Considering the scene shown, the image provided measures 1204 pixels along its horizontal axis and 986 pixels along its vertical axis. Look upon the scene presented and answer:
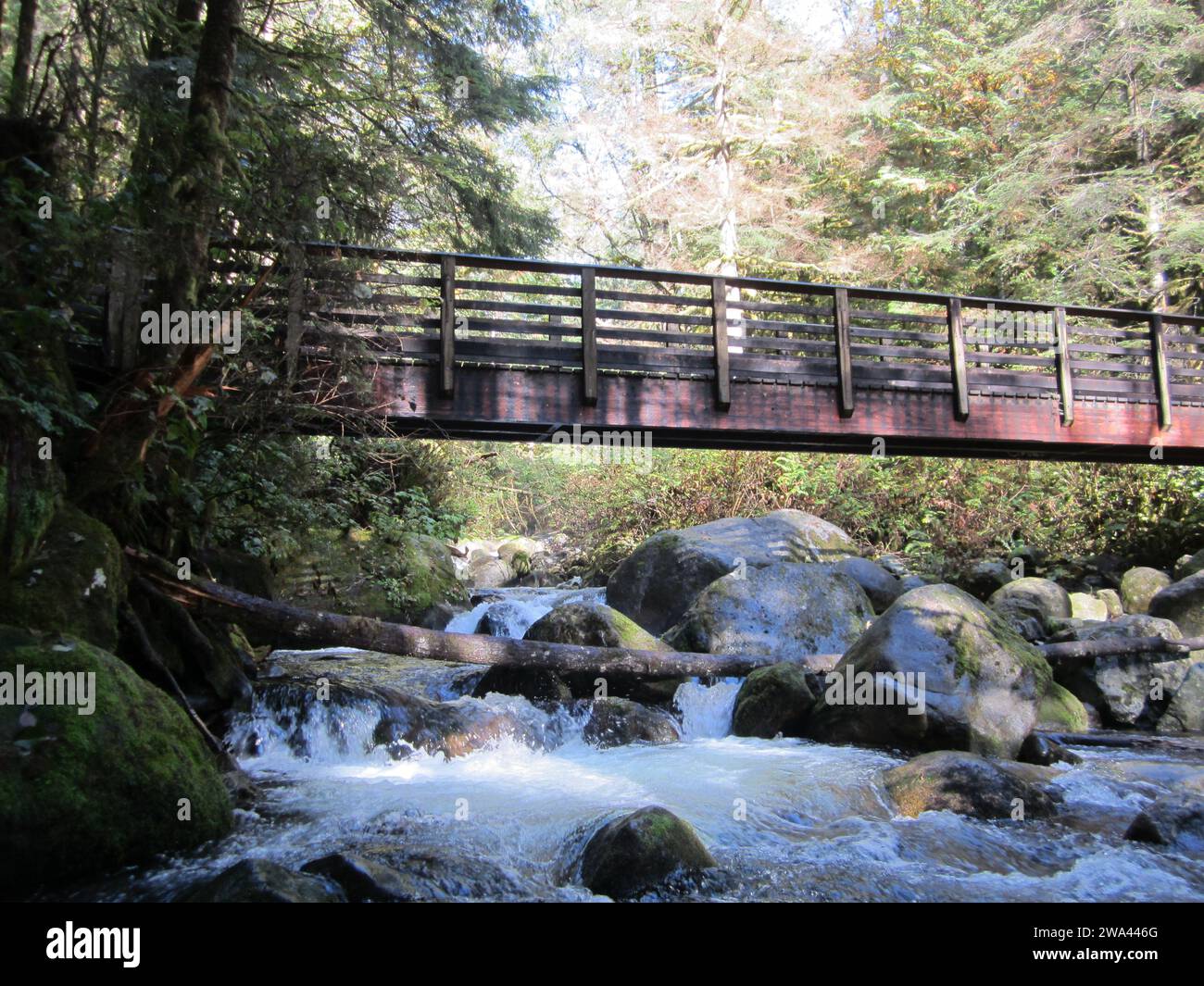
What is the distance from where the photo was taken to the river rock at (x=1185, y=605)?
1130cm

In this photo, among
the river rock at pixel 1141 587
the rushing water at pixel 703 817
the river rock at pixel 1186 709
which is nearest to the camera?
the rushing water at pixel 703 817

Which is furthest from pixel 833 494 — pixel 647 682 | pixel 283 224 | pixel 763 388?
pixel 283 224

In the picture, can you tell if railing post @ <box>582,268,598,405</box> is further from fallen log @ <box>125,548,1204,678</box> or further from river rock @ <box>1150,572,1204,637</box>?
river rock @ <box>1150,572,1204,637</box>

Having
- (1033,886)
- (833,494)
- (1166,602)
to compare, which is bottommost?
(1033,886)

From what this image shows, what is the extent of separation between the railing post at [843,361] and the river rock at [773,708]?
132 inches

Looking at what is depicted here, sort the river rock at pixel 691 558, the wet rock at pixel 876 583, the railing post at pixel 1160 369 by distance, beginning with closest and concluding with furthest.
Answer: the railing post at pixel 1160 369
the river rock at pixel 691 558
the wet rock at pixel 876 583

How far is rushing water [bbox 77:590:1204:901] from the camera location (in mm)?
4797

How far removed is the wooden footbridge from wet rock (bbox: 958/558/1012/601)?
10.6 feet
